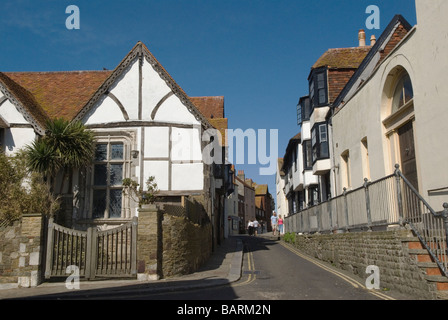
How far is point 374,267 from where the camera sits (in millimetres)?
11453

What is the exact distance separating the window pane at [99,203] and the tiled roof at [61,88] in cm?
362

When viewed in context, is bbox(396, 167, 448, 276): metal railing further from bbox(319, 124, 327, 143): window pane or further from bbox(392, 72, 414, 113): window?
bbox(319, 124, 327, 143): window pane

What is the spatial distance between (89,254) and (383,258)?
813 centimetres

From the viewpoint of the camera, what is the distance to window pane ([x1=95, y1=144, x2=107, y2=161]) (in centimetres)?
1834

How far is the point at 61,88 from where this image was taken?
72.1ft

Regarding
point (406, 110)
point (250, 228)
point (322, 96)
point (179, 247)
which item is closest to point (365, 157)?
point (406, 110)

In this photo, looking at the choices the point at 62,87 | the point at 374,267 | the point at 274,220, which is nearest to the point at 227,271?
the point at 374,267

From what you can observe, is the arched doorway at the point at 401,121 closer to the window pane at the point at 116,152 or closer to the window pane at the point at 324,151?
the window pane at the point at 324,151

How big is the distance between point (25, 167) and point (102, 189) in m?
3.12

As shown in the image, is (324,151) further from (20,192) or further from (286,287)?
(20,192)

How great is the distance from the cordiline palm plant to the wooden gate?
362 centimetres

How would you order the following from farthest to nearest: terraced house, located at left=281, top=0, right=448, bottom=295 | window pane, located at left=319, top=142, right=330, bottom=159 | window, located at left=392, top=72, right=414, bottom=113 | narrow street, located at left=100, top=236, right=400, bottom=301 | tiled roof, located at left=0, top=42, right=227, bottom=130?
window pane, located at left=319, top=142, right=330, bottom=159 → tiled roof, located at left=0, top=42, right=227, bottom=130 → window, located at left=392, top=72, right=414, bottom=113 → terraced house, located at left=281, top=0, right=448, bottom=295 → narrow street, located at left=100, top=236, right=400, bottom=301

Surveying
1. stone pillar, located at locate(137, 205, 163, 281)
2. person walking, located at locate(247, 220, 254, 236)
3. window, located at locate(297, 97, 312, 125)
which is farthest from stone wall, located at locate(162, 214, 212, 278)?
person walking, located at locate(247, 220, 254, 236)
